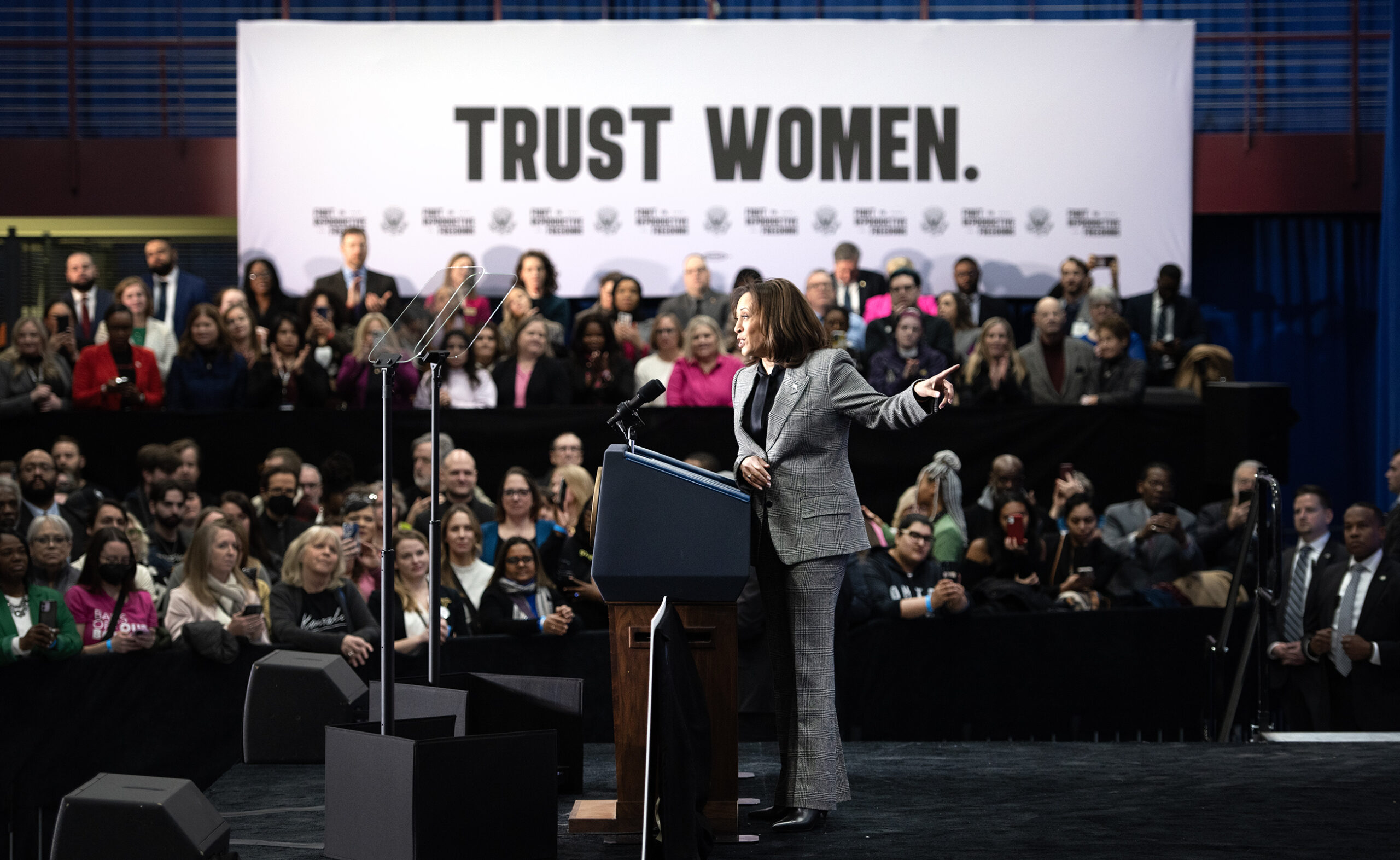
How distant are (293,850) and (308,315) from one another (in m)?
5.61

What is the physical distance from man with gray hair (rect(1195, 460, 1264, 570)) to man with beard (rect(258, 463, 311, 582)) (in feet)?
14.5

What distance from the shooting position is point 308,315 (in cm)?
867

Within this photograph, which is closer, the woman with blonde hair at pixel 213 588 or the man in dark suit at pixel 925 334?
the woman with blonde hair at pixel 213 588

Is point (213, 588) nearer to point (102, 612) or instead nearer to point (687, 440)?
point (102, 612)

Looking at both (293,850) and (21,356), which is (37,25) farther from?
(293,850)

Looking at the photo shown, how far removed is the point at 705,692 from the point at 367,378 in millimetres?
5005

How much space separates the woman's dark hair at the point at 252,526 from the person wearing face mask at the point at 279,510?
0.35 ft

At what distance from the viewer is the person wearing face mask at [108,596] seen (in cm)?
565

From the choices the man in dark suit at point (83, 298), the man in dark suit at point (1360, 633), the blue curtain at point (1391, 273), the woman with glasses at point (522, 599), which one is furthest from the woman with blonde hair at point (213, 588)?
the blue curtain at point (1391, 273)

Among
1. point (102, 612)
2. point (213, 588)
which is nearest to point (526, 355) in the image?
point (213, 588)

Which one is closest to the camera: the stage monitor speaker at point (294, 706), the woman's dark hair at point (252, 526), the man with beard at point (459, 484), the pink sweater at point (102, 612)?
the stage monitor speaker at point (294, 706)

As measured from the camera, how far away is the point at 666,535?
3.49 m

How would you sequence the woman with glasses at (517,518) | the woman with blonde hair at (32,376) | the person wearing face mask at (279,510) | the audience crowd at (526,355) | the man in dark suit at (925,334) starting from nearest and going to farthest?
the woman with glasses at (517,518), the person wearing face mask at (279,510), the woman with blonde hair at (32,376), the audience crowd at (526,355), the man in dark suit at (925,334)

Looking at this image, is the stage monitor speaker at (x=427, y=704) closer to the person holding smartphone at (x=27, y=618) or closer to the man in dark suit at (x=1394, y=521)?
the person holding smartphone at (x=27, y=618)
